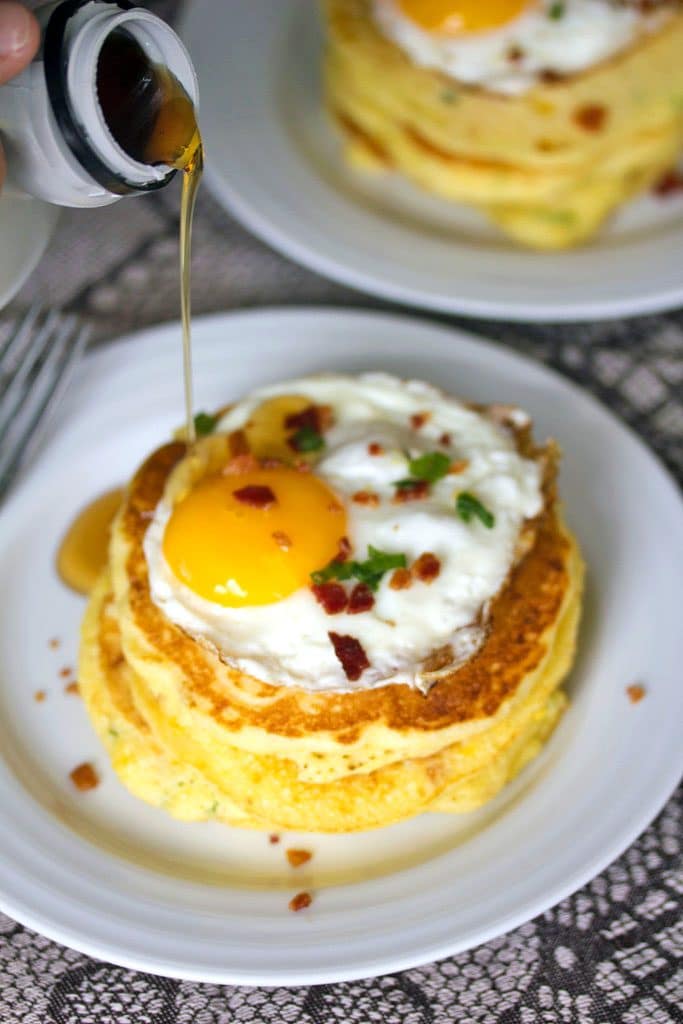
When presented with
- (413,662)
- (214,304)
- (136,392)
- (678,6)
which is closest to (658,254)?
(678,6)

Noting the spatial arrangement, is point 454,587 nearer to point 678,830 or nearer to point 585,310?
point 678,830

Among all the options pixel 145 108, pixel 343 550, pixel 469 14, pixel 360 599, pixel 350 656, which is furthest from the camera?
pixel 469 14

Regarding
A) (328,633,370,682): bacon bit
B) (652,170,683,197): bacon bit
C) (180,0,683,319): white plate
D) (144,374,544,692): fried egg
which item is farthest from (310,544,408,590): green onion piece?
(652,170,683,197): bacon bit

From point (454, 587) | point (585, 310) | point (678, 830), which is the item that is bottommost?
point (678, 830)

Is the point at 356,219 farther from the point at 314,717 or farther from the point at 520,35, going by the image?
the point at 314,717

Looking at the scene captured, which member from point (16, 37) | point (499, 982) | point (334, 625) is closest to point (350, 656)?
point (334, 625)

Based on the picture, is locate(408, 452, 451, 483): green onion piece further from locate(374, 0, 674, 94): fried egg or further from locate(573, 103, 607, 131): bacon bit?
locate(374, 0, 674, 94): fried egg
